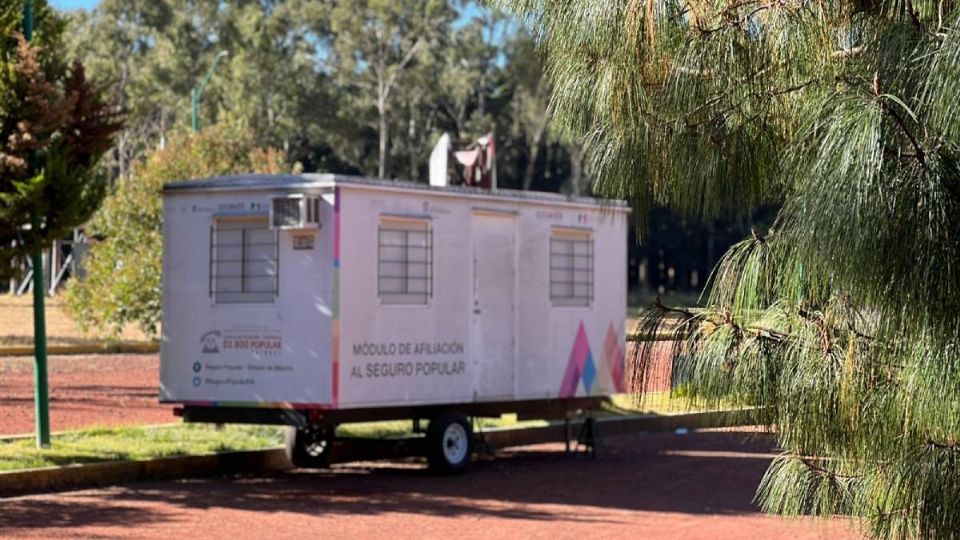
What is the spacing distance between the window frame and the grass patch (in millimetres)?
3335

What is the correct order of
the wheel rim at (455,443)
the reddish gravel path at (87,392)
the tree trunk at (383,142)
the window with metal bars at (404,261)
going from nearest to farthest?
1. the window with metal bars at (404,261)
2. the wheel rim at (455,443)
3. the reddish gravel path at (87,392)
4. the tree trunk at (383,142)

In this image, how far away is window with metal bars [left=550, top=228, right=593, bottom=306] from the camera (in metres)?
16.1

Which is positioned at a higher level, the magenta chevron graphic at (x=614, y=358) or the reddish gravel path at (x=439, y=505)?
the magenta chevron graphic at (x=614, y=358)

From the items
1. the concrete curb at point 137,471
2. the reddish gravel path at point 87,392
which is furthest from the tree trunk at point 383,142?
the concrete curb at point 137,471

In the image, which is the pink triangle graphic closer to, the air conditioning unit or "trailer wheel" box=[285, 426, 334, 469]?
"trailer wheel" box=[285, 426, 334, 469]

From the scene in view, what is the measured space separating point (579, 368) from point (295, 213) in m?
4.27

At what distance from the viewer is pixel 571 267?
16.3 m

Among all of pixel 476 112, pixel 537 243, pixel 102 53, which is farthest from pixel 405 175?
pixel 537 243

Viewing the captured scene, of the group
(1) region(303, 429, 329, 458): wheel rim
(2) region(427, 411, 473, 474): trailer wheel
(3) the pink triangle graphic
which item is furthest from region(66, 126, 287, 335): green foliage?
(2) region(427, 411, 473, 474): trailer wheel

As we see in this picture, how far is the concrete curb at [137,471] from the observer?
40.4ft

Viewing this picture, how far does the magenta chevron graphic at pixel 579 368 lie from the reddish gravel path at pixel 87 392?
15.6 feet

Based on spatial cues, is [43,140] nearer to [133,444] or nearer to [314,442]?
[133,444]

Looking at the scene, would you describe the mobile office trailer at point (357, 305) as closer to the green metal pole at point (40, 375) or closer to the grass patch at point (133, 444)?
the grass patch at point (133, 444)

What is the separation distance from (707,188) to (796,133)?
563 mm
